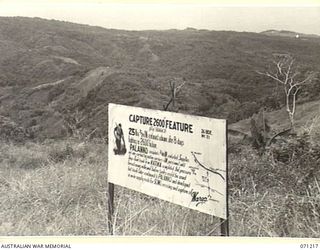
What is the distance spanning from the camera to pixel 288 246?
3.99 meters

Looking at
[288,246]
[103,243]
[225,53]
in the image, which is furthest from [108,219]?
[225,53]

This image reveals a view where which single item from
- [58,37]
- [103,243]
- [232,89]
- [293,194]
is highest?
[58,37]

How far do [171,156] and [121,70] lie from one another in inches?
54.2

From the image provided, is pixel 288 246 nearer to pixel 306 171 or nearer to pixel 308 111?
pixel 306 171

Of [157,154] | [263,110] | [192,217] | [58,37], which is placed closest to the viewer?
[157,154]

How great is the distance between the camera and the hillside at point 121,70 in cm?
454

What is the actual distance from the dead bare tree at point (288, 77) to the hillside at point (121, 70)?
59 mm

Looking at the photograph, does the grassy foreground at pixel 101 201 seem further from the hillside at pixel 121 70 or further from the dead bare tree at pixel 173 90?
the dead bare tree at pixel 173 90

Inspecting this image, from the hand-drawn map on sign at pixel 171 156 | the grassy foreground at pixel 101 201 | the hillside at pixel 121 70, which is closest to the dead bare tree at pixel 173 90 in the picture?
the hillside at pixel 121 70

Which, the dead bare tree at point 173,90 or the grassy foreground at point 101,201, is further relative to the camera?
the dead bare tree at point 173,90

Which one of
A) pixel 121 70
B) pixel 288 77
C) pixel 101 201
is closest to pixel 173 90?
pixel 121 70

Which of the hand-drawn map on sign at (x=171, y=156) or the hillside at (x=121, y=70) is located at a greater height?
the hillside at (x=121, y=70)

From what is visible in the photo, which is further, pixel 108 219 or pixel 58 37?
pixel 58 37

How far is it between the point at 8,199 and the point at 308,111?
96.9 inches
